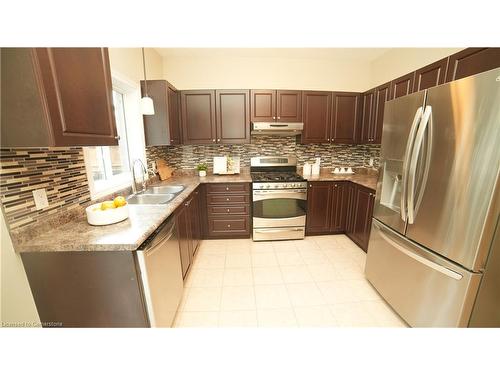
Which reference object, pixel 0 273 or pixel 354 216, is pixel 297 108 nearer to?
pixel 354 216

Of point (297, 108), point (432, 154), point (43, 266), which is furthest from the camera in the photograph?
point (297, 108)

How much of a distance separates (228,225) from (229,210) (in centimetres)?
23

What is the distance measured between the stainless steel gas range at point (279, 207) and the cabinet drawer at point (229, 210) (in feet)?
0.44

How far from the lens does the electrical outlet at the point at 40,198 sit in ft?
3.49

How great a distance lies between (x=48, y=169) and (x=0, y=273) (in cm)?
58

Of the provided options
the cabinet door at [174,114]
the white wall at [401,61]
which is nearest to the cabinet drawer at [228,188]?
the cabinet door at [174,114]

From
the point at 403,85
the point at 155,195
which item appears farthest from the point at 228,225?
the point at 403,85

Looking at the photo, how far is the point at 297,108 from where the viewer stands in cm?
283

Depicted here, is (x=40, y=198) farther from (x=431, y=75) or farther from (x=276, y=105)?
(x=431, y=75)

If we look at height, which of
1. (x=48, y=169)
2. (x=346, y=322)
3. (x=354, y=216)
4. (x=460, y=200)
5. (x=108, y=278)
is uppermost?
(x=48, y=169)

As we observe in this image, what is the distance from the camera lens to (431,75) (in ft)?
5.59

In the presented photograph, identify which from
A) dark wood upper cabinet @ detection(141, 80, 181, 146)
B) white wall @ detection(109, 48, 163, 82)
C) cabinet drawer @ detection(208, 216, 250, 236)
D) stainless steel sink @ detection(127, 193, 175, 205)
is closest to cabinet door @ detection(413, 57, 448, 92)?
cabinet drawer @ detection(208, 216, 250, 236)

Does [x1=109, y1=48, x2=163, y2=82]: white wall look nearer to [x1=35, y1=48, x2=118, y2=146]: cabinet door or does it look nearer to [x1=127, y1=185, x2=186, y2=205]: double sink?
[x1=35, y1=48, x2=118, y2=146]: cabinet door
